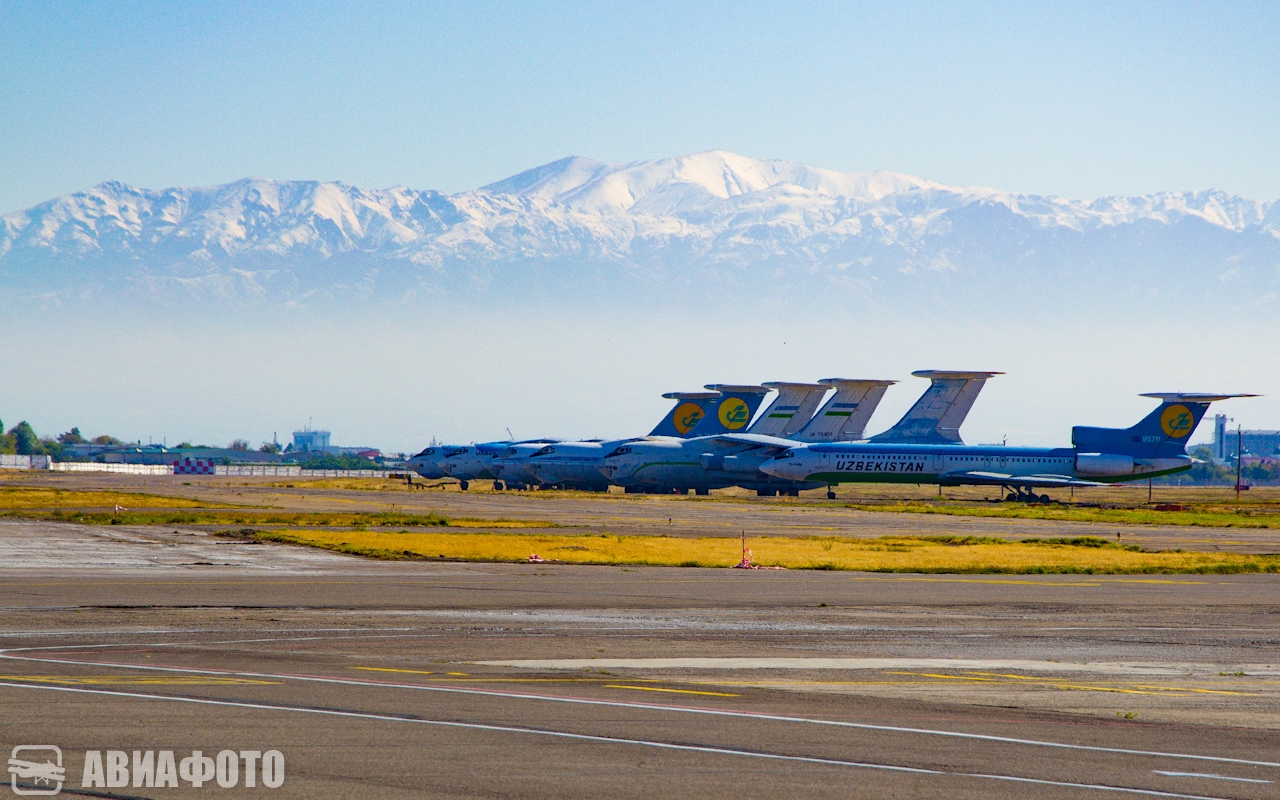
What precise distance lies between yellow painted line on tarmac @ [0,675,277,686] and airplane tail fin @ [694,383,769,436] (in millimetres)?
86216

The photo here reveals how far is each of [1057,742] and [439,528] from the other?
115ft

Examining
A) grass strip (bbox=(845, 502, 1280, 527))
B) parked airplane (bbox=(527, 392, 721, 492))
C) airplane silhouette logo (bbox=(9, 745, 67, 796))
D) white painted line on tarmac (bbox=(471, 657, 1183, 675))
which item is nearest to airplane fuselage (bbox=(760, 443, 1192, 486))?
grass strip (bbox=(845, 502, 1280, 527))

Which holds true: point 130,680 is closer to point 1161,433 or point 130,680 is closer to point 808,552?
point 808,552

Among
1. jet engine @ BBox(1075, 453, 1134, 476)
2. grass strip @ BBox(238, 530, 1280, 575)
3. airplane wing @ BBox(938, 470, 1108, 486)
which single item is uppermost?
jet engine @ BBox(1075, 453, 1134, 476)

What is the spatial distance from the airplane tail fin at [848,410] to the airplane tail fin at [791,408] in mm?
3925

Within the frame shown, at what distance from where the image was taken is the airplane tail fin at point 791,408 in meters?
99.4

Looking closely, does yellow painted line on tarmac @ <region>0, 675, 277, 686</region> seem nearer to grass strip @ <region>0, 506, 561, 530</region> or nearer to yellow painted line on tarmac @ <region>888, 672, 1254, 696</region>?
yellow painted line on tarmac @ <region>888, 672, 1254, 696</region>

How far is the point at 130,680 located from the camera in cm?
1297

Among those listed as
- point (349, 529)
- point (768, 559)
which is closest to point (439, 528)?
point (349, 529)

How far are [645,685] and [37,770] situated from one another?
6.49 m


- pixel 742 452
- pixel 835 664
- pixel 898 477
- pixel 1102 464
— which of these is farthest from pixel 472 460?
pixel 835 664

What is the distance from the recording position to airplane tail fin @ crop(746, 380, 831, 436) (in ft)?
326

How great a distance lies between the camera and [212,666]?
46.5ft

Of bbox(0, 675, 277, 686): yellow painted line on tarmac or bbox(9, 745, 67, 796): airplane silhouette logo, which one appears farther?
bbox(0, 675, 277, 686): yellow painted line on tarmac
